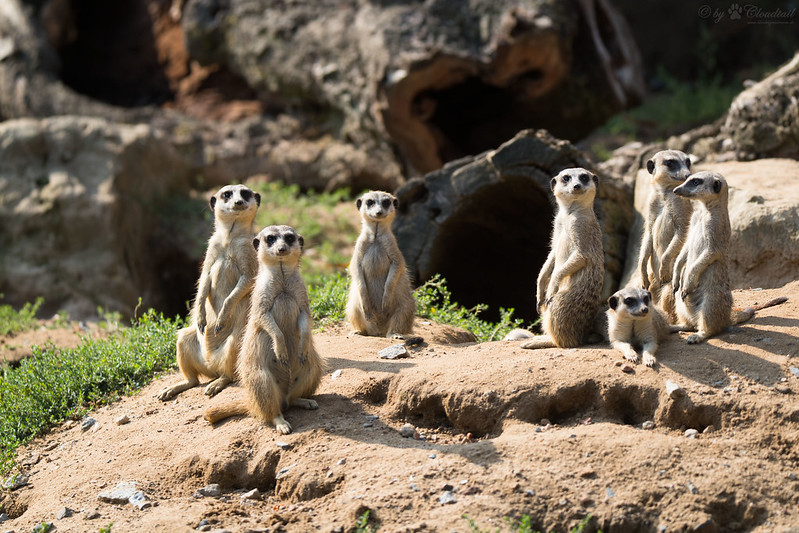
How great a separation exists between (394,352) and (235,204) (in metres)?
1.26

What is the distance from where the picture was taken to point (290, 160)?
10648 millimetres

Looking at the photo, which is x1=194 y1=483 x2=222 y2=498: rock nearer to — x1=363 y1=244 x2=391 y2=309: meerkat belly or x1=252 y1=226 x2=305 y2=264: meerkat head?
x1=252 y1=226 x2=305 y2=264: meerkat head

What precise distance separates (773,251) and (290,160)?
6.53m

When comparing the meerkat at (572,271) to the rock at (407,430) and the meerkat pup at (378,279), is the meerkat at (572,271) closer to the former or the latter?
the rock at (407,430)

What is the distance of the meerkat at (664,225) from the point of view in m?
4.92

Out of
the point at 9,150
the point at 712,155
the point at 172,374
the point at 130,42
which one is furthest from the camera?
the point at 130,42

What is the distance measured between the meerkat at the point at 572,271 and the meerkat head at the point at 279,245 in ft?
4.36

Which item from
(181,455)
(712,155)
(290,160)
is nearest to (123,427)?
(181,455)

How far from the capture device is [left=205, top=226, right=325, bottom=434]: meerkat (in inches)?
166

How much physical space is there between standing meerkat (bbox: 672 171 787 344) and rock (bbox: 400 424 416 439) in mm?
1474

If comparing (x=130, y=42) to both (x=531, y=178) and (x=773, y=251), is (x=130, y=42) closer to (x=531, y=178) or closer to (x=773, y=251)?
(x=531, y=178)

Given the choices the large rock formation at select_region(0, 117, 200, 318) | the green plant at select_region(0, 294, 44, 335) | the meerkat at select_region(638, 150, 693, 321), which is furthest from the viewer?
the large rock formation at select_region(0, 117, 200, 318)

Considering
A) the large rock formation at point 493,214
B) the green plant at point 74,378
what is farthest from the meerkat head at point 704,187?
the green plant at point 74,378

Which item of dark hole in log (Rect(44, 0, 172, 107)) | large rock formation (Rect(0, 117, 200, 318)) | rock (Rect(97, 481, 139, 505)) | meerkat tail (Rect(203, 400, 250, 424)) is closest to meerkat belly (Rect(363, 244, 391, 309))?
meerkat tail (Rect(203, 400, 250, 424))
